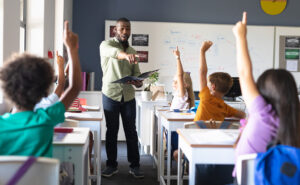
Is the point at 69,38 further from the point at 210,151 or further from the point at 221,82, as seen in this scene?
the point at 221,82

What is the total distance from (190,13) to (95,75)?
1866 mm

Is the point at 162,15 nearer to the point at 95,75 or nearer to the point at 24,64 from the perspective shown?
the point at 95,75

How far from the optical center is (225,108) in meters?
2.73

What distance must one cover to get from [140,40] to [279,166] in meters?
4.65

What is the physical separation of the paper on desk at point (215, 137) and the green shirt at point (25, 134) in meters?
0.81

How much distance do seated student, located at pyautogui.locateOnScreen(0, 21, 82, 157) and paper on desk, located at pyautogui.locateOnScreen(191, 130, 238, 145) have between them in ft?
2.66

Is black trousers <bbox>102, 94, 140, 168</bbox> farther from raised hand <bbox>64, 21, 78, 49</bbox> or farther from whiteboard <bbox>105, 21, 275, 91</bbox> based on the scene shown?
whiteboard <bbox>105, 21, 275, 91</bbox>

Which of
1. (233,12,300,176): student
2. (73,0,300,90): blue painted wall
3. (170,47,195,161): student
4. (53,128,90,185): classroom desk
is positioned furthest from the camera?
(73,0,300,90): blue painted wall

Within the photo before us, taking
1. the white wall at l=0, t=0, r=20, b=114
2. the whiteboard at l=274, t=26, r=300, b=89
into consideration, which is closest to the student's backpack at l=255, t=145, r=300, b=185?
the white wall at l=0, t=0, r=20, b=114

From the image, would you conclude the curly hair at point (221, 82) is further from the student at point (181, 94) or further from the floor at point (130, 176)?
the floor at point (130, 176)

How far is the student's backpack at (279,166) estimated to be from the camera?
1414mm

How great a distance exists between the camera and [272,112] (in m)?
1.55

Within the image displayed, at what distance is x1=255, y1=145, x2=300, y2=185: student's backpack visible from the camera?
1.41 meters

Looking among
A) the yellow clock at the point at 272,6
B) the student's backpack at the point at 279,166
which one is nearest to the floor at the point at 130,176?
the student's backpack at the point at 279,166
